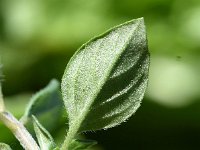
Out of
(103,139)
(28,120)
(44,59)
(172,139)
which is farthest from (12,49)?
(28,120)

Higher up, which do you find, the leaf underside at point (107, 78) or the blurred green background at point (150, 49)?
the leaf underside at point (107, 78)

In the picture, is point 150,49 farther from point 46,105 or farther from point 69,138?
point 69,138

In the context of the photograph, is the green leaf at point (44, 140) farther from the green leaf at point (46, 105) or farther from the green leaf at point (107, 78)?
the green leaf at point (46, 105)

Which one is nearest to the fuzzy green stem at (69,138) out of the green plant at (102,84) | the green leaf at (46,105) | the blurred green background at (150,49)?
the green plant at (102,84)

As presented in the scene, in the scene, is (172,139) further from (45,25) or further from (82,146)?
(82,146)

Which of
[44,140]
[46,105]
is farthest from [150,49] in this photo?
[44,140]

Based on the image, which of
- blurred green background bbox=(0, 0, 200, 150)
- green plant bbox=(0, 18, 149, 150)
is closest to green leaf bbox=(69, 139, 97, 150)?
green plant bbox=(0, 18, 149, 150)

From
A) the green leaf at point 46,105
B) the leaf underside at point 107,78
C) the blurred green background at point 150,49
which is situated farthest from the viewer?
the blurred green background at point 150,49
